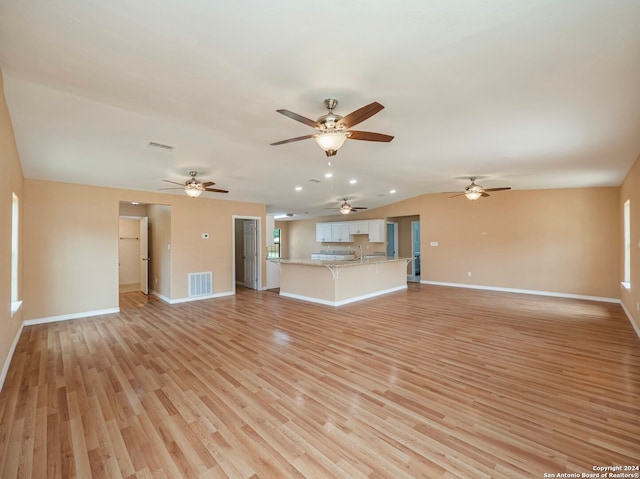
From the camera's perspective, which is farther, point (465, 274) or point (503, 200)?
point (465, 274)

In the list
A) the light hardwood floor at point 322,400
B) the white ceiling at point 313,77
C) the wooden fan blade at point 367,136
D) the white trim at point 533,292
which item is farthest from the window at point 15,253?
the white trim at point 533,292

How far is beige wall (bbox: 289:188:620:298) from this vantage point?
6.27m

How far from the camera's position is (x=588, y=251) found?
6.42m

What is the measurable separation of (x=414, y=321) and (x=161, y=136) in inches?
183

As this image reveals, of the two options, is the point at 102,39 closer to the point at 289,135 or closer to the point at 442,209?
the point at 289,135

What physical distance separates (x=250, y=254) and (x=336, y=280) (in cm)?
341

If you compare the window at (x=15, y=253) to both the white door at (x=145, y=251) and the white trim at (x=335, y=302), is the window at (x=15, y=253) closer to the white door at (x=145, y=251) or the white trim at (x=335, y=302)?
the white door at (x=145, y=251)

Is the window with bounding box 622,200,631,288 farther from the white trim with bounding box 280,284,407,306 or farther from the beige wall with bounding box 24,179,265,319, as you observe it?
the beige wall with bounding box 24,179,265,319

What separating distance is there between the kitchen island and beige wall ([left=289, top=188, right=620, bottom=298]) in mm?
2065

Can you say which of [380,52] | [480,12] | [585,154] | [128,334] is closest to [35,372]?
[128,334]

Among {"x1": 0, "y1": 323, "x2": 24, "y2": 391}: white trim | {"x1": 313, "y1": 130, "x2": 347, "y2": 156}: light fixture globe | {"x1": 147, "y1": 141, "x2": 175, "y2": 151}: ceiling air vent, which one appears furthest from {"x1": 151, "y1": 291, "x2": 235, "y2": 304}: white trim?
{"x1": 313, "y1": 130, "x2": 347, "y2": 156}: light fixture globe

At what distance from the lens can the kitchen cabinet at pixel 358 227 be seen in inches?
409

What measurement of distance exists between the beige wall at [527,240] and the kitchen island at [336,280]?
2.07 m

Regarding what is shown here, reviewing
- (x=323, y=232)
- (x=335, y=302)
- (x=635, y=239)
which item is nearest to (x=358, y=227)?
(x=323, y=232)
